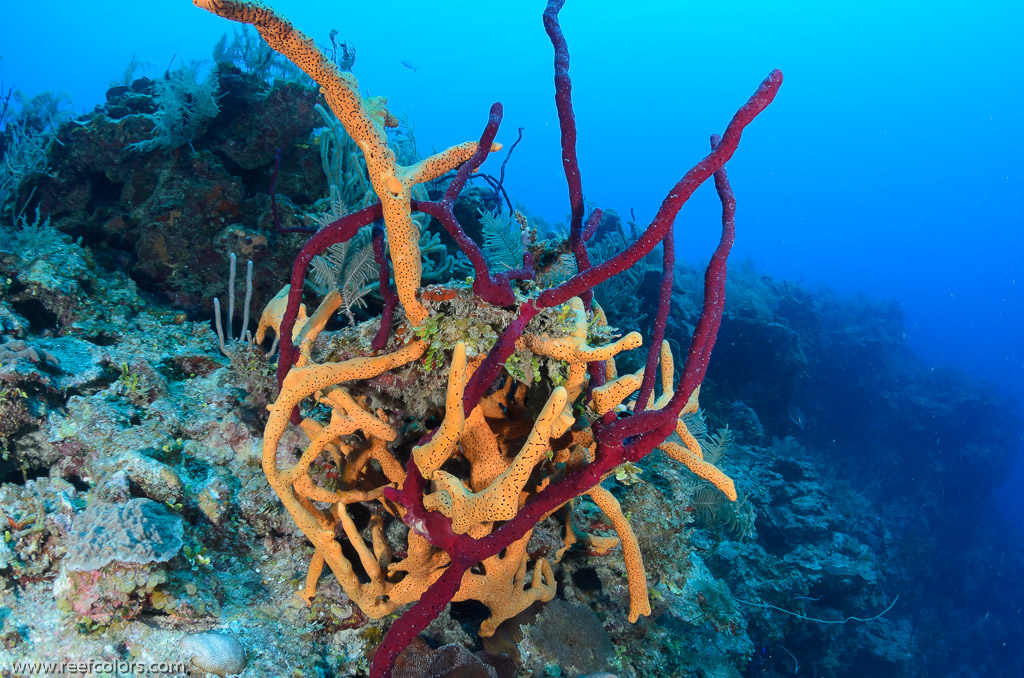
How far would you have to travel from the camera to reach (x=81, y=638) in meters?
1.97

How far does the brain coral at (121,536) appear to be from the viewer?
2016 millimetres

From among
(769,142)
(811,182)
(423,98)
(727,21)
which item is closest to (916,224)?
(811,182)

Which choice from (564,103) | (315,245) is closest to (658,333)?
(564,103)

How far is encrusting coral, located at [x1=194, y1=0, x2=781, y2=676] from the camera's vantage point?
163 centimetres

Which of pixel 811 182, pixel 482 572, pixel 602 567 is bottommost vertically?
pixel 602 567

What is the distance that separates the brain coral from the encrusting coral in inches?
26.1

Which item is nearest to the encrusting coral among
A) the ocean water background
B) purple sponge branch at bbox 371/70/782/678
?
purple sponge branch at bbox 371/70/782/678

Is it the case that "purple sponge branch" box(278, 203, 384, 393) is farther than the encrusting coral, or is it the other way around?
"purple sponge branch" box(278, 203, 384, 393)

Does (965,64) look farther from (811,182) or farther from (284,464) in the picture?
(284,464)

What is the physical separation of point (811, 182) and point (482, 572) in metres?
102

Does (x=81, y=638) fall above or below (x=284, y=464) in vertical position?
below

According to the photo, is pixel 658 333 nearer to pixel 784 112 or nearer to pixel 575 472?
pixel 575 472

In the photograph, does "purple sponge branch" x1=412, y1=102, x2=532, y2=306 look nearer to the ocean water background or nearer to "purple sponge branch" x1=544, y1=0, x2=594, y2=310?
"purple sponge branch" x1=544, y1=0, x2=594, y2=310

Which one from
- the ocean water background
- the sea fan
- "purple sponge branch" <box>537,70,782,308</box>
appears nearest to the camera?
"purple sponge branch" <box>537,70,782,308</box>
